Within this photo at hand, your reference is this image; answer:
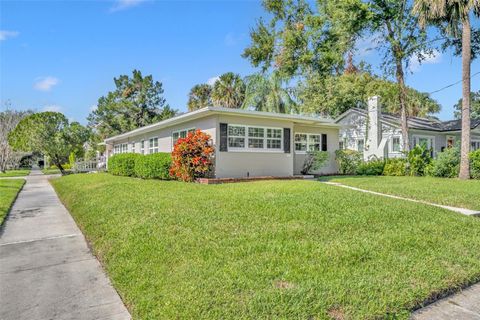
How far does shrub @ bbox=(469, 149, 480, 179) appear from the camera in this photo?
48.2ft

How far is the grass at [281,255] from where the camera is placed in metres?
3.07

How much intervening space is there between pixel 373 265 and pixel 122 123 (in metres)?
40.2

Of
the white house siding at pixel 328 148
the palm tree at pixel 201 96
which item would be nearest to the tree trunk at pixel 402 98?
the white house siding at pixel 328 148

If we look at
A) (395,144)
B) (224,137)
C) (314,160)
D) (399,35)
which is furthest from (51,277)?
(395,144)

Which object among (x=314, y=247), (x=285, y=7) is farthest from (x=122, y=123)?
(x=314, y=247)

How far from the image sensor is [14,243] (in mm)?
5598

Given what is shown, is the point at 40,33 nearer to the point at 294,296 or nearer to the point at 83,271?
the point at 83,271

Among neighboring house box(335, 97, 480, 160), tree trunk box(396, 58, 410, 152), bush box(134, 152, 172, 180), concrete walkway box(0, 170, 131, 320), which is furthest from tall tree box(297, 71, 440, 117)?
concrete walkway box(0, 170, 131, 320)

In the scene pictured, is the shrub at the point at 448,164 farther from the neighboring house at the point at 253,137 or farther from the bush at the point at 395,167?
the neighboring house at the point at 253,137

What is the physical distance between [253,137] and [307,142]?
438 cm

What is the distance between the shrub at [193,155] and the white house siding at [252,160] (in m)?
0.42

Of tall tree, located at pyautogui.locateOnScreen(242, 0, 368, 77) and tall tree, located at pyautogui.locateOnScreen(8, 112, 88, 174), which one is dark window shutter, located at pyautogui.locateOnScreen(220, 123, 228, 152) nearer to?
tall tree, located at pyautogui.locateOnScreen(242, 0, 368, 77)

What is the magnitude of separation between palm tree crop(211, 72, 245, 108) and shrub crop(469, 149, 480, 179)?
61.3ft

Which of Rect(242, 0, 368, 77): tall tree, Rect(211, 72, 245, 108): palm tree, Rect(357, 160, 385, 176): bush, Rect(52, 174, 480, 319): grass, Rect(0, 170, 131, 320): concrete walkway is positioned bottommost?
Rect(0, 170, 131, 320): concrete walkway
